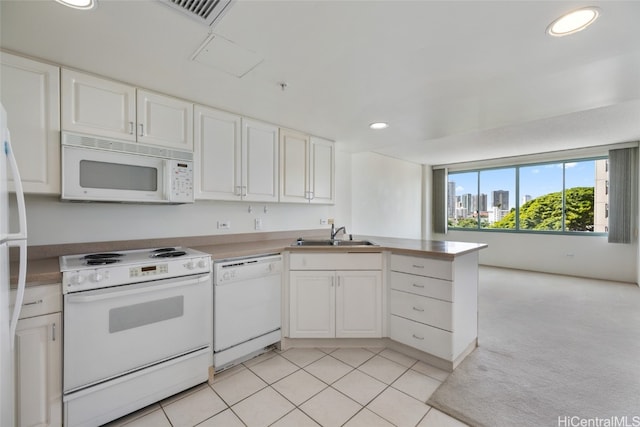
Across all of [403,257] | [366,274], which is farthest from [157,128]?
[403,257]

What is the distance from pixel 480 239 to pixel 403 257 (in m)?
4.91

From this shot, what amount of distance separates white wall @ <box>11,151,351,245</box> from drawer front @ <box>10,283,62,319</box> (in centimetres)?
70

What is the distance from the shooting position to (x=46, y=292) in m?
1.41

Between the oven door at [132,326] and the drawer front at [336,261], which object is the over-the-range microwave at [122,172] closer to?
the oven door at [132,326]

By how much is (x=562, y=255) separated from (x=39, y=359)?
7.26 meters

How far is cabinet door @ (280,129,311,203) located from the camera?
114 inches

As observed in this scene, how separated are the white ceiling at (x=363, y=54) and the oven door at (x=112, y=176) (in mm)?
563

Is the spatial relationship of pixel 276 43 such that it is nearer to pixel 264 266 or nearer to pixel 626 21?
pixel 264 266

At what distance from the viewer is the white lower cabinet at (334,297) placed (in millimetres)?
2471

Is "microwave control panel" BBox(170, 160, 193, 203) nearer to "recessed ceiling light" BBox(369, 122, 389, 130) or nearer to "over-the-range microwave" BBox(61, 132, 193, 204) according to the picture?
"over-the-range microwave" BBox(61, 132, 193, 204)

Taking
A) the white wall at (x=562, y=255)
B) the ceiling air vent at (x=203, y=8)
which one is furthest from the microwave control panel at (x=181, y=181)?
the white wall at (x=562, y=255)

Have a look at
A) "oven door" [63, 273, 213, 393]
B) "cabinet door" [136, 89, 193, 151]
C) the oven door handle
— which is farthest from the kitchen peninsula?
"cabinet door" [136, 89, 193, 151]

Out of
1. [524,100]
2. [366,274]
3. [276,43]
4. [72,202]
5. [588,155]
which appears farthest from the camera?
[588,155]

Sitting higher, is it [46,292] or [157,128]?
[157,128]
